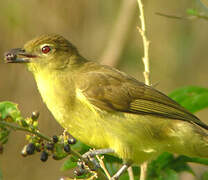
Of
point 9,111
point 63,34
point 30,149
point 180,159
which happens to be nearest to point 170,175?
point 180,159

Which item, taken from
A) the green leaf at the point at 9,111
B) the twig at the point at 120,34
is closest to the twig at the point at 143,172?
the green leaf at the point at 9,111

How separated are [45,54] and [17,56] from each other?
310 millimetres

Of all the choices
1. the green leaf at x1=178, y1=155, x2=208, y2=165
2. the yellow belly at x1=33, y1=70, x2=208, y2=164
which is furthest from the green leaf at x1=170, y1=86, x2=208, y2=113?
the green leaf at x1=178, y1=155, x2=208, y2=165

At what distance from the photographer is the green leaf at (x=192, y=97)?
4.05 m

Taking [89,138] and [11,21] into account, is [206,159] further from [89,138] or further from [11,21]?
[11,21]

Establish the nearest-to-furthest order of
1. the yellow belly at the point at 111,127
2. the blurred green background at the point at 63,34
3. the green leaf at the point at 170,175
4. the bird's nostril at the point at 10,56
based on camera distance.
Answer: the green leaf at the point at 170,175 < the yellow belly at the point at 111,127 < the bird's nostril at the point at 10,56 < the blurred green background at the point at 63,34

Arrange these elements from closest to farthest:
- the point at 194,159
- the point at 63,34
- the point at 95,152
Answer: the point at 95,152 < the point at 194,159 < the point at 63,34

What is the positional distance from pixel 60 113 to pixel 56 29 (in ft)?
12.9

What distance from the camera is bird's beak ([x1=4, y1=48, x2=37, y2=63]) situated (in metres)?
4.33

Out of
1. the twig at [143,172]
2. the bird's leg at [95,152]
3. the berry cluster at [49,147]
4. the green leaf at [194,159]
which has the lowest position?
the green leaf at [194,159]

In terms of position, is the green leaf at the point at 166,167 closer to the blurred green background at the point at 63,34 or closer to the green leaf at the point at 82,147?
the green leaf at the point at 82,147

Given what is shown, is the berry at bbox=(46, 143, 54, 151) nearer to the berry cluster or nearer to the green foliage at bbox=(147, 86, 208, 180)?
the berry cluster

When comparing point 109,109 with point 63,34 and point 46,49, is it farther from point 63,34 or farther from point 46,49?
point 63,34

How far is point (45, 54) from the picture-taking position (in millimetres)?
4641
